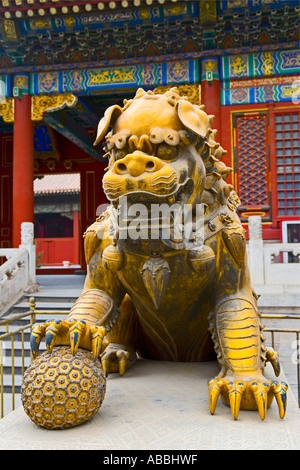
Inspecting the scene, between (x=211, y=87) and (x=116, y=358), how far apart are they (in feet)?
19.3

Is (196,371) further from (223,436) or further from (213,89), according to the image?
(213,89)

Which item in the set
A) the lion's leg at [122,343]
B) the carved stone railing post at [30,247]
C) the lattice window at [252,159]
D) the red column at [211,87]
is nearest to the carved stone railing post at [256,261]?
the lattice window at [252,159]

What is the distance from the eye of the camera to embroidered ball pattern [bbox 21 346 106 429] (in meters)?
1.45

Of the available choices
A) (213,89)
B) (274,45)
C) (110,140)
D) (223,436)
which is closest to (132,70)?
(213,89)

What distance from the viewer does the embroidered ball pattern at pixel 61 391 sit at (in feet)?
4.77

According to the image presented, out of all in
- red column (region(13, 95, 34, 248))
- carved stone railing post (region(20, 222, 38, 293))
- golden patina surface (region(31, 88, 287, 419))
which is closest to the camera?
golden patina surface (region(31, 88, 287, 419))

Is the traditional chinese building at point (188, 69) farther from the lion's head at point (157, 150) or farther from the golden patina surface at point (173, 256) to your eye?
the lion's head at point (157, 150)

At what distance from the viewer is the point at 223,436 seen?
1403 mm

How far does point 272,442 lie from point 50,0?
6.68 meters

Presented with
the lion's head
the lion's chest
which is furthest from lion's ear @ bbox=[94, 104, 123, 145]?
the lion's chest

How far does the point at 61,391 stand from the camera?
57.2 inches

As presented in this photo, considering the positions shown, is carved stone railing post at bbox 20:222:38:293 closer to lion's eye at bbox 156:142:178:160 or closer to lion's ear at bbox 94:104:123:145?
lion's ear at bbox 94:104:123:145

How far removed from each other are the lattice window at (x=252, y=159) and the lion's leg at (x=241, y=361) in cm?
541

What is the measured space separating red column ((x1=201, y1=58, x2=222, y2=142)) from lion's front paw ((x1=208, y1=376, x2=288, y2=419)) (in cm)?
581
